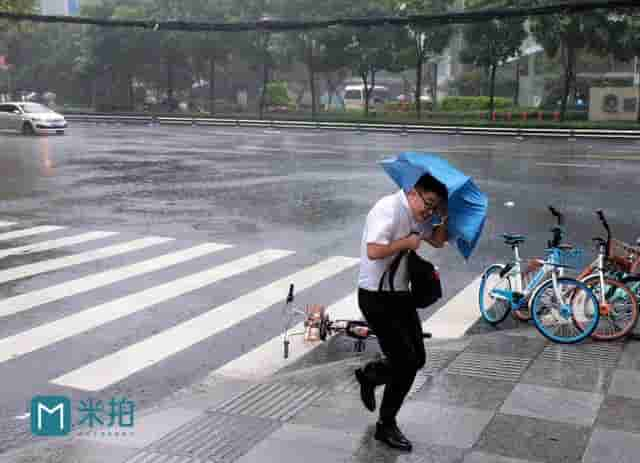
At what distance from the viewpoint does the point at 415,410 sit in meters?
6.01

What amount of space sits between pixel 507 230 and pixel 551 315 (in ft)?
22.5

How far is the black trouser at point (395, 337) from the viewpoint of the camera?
5.19m

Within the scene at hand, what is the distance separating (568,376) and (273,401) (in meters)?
2.57

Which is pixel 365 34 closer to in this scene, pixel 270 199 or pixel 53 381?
pixel 270 199

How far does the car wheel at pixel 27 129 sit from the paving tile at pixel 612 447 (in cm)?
4011

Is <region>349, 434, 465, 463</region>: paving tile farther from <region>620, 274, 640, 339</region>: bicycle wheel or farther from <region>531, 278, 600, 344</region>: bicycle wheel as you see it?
<region>620, 274, 640, 339</region>: bicycle wheel

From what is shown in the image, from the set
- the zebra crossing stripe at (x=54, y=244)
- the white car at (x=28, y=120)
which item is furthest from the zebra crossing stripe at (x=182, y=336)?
the white car at (x=28, y=120)

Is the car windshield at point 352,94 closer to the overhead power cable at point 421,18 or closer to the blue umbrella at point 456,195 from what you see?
the overhead power cable at point 421,18

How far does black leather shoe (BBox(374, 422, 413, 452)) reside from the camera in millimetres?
5203

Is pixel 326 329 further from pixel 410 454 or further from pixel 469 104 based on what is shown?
pixel 469 104

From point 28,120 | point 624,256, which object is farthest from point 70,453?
point 28,120

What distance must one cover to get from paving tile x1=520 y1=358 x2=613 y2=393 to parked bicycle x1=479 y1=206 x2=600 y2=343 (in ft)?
2.66

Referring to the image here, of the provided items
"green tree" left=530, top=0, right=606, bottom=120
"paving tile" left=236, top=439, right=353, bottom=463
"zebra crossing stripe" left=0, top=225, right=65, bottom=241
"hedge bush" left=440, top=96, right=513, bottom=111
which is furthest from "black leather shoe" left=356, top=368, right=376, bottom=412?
"hedge bush" left=440, top=96, right=513, bottom=111

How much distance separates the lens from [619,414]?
5.88 m
